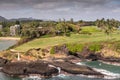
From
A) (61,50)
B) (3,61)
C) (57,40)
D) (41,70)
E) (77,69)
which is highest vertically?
(57,40)

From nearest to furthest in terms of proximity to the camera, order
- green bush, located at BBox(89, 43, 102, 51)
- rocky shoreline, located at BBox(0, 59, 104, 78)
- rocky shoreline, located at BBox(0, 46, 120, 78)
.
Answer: rocky shoreline, located at BBox(0, 59, 104, 78) < rocky shoreline, located at BBox(0, 46, 120, 78) < green bush, located at BBox(89, 43, 102, 51)

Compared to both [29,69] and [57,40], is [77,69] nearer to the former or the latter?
[29,69]

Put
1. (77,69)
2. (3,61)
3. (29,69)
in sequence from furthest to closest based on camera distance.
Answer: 1. (3,61)
2. (77,69)
3. (29,69)

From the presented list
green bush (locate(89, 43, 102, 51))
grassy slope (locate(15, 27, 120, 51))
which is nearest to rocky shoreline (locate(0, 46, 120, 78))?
green bush (locate(89, 43, 102, 51))

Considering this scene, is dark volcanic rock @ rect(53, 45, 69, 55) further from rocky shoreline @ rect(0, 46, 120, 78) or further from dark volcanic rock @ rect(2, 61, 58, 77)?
dark volcanic rock @ rect(2, 61, 58, 77)

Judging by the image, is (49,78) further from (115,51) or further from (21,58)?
(115,51)

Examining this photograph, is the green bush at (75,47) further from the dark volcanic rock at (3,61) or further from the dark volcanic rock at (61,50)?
the dark volcanic rock at (3,61)

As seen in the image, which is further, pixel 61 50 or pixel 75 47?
pixel 75 47

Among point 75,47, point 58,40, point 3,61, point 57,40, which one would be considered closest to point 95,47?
point 75,47

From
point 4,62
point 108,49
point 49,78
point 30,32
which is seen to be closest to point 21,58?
point 4,62
